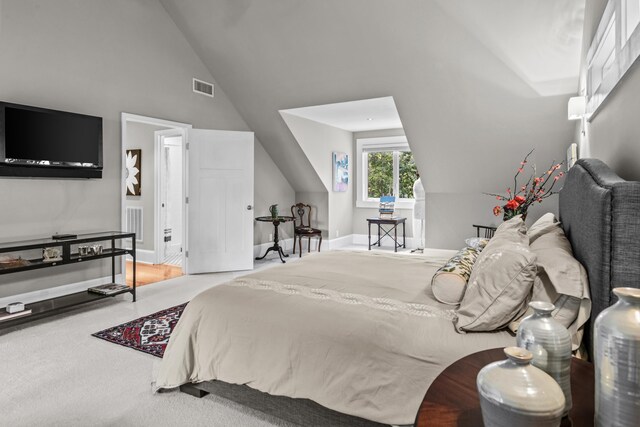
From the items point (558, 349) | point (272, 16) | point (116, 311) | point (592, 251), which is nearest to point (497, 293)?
point (592, 251)

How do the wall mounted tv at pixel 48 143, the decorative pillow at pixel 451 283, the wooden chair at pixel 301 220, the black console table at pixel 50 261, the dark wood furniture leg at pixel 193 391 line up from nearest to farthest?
the decorative pillow at pixel 451 283
the dark wood furniture leg at pixel 193 391
the black console table at pixel 50 261
the wall mounted tv at pixel 48 143
the wooden chair at pixel 301 220

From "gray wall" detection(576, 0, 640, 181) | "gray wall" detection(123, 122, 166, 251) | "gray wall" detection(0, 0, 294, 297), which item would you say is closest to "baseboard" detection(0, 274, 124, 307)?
"gray wall" detection(0, 0, 294, 297)

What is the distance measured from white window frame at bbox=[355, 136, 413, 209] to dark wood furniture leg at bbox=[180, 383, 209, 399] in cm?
623

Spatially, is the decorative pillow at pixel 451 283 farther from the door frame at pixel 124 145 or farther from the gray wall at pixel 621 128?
the door frame at pixel 124 145

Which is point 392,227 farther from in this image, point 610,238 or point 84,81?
point 610,238

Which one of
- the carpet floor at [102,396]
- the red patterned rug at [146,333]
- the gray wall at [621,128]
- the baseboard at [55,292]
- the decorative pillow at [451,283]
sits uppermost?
the gray wall at [621,128]

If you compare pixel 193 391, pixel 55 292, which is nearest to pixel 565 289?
pixel 193 391

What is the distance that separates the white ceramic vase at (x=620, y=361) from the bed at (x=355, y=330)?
22.9 inches

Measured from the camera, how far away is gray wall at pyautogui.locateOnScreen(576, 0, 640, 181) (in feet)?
4.84

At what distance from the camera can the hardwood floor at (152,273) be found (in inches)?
208

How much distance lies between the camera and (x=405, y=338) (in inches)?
67.1

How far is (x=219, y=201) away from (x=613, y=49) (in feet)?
15.6

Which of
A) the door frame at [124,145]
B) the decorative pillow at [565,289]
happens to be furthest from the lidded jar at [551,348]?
the door frame at [124,145]

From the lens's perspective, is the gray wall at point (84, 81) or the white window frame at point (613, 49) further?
the gray wall at point (84, 81)
